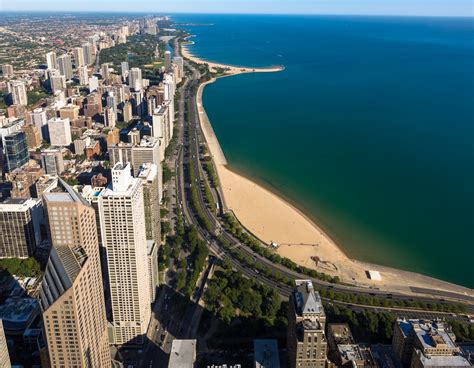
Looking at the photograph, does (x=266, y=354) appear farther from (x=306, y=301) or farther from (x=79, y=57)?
(x=79, y=57)

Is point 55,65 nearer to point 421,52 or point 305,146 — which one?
point 305,146

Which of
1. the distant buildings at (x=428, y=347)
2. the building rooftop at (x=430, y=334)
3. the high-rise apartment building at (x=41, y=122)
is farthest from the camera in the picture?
the high-rise apartment building at (x=41, y=122)

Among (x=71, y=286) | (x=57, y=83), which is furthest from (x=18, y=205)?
(x=57, y=83)

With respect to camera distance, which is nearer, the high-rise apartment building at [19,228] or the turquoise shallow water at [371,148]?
the high-rise apartment building at [19,228]

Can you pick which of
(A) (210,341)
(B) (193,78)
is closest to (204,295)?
(A) (210,341)

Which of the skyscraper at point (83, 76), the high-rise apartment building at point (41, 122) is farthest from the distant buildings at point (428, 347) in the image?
the skyscraper at point (83, 76)

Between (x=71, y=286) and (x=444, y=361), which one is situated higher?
(x=71, y=286)

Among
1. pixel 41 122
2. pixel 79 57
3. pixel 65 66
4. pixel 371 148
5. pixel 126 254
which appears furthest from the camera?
pixel 79 57

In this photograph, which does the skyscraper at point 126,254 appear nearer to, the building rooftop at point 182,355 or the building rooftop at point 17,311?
the building rooftop at point 182,355
